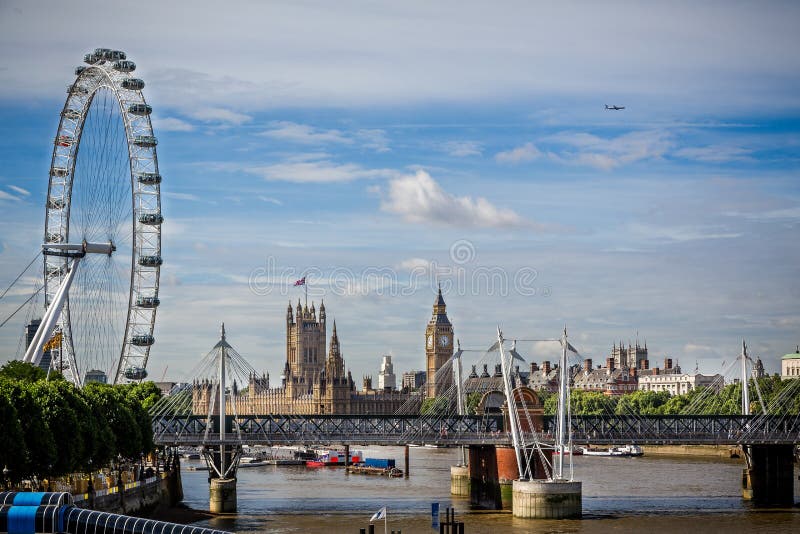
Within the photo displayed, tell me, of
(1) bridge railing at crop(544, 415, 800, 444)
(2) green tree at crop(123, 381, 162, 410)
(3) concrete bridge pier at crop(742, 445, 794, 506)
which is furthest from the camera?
(2) green tree at crop(123, 381, 162, 410)

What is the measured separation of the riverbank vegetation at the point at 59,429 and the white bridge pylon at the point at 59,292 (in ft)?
14.3

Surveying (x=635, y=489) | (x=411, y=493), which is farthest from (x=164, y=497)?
(x=635, y=489)

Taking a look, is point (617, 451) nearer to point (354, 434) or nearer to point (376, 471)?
point (376, 471)

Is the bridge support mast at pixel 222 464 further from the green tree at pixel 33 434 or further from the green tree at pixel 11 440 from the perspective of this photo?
the green tree at pixel 11 440

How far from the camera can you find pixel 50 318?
74000mm

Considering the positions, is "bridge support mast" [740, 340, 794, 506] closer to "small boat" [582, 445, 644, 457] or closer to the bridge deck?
the bridge deck

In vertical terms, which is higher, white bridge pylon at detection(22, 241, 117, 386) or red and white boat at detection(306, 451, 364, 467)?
white bridge pylon at detection(22, 241, 117, 386)

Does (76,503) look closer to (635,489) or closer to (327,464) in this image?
(635,489)

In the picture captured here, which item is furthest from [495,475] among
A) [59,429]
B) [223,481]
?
[59,429]

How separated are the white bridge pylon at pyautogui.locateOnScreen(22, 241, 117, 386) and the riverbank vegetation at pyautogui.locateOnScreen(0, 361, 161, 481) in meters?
4.35

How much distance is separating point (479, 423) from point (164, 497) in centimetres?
2013

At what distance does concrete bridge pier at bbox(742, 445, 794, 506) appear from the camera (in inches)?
3223

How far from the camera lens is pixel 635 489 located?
93.2m

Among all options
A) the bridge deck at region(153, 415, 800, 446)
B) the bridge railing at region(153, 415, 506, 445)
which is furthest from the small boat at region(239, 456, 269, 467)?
the bridge railing at region(153, 415, 506, 445)
